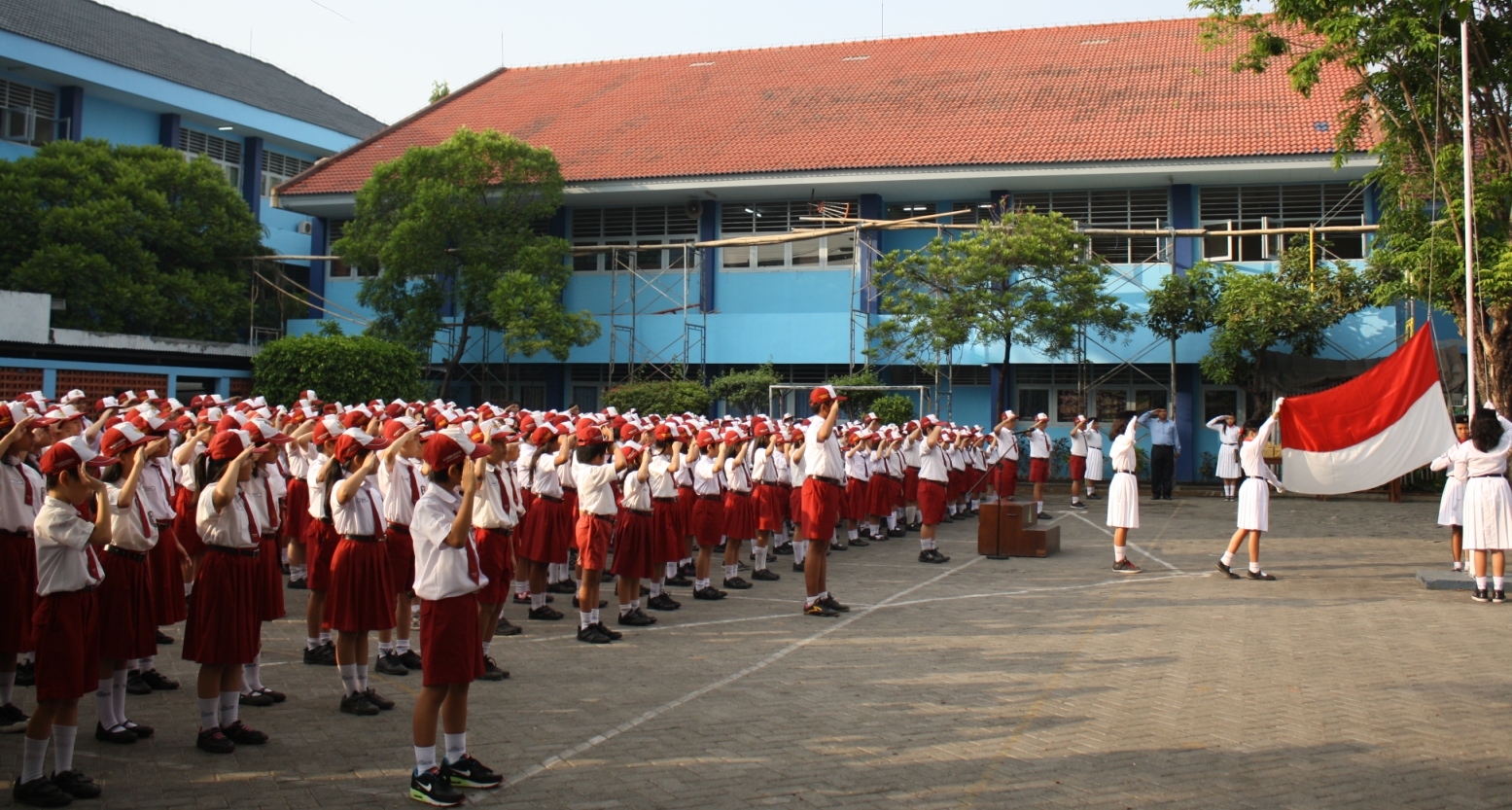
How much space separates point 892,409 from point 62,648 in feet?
63.1

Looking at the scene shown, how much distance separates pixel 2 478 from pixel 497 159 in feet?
67.4

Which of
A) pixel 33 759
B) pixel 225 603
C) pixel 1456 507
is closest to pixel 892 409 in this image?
pixel 1456 507

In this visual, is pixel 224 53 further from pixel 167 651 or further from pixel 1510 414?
pixel 1510 414

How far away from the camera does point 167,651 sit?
8547 millimetres

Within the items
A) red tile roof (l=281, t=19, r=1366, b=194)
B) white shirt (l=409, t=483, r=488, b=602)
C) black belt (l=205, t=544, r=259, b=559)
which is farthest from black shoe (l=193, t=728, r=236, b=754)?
red tile roof (l=281, t=19, r=1366, b=194)

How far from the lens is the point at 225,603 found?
20.4ft

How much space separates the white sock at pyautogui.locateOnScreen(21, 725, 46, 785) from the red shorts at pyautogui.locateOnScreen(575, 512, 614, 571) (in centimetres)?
425

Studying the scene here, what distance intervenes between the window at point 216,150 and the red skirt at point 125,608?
28285 millimetres

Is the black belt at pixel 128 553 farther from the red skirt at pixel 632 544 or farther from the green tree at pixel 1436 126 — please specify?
the green tree at pixel 1436 126

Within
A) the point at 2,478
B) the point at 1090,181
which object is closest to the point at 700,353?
the point at 1090,181

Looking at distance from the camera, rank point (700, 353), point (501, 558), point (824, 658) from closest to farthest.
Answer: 1. point (501, 558)
2. point (824, 658)
3. point (700, 353)

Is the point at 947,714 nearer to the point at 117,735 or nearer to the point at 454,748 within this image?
the point at 454,748

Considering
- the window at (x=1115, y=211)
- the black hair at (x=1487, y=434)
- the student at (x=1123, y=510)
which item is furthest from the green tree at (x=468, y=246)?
the black hair at (x=1487, y=434)

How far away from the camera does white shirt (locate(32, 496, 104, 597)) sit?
5.43 meters
